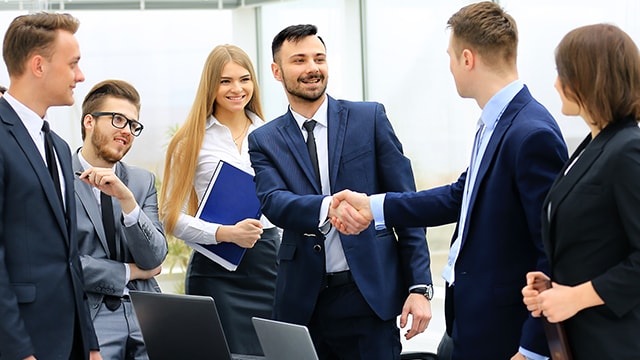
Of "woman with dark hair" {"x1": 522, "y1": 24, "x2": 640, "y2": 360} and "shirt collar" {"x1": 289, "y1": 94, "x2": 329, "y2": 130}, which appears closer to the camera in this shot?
"woman with dark hair" {"x1": 522, "y1": 24, "x2": 640, "y2": 360}

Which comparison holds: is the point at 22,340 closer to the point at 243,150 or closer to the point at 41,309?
the point at 41,309

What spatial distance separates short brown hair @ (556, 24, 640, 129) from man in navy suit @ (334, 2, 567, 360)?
0.86ft

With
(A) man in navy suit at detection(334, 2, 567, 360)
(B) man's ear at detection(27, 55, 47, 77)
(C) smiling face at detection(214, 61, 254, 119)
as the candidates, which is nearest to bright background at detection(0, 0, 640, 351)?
(C) smiling face at detection(214, 61, 254, 119)

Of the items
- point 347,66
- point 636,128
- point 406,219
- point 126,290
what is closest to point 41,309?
point 126,290

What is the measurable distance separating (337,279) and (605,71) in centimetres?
129

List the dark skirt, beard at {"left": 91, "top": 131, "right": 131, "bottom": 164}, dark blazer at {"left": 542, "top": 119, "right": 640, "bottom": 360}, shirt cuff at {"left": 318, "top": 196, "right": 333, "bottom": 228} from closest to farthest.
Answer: dark blazer at {"left": 542, "top": 119, "right": 640, "bottom": 360}, shirt cuff at {"left": 318, "top": 196, "right": 333, "bottom": 228}, beard at {"left": 91, "top": 131, "right": 131, "bottom": 164}, the dark skirt

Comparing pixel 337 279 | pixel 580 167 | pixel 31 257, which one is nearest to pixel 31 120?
pixel 31 257

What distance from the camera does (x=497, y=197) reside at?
245cm

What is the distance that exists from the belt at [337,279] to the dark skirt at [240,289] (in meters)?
0.79

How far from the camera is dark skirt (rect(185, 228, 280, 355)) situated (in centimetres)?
375

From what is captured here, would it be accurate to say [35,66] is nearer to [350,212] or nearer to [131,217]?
[131,217]

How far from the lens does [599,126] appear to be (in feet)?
7.07

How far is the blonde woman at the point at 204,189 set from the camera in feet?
12.3

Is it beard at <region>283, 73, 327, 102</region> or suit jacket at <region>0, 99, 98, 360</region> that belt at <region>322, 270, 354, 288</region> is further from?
suit jacket at <region>0, 99, 98, 360</region>
